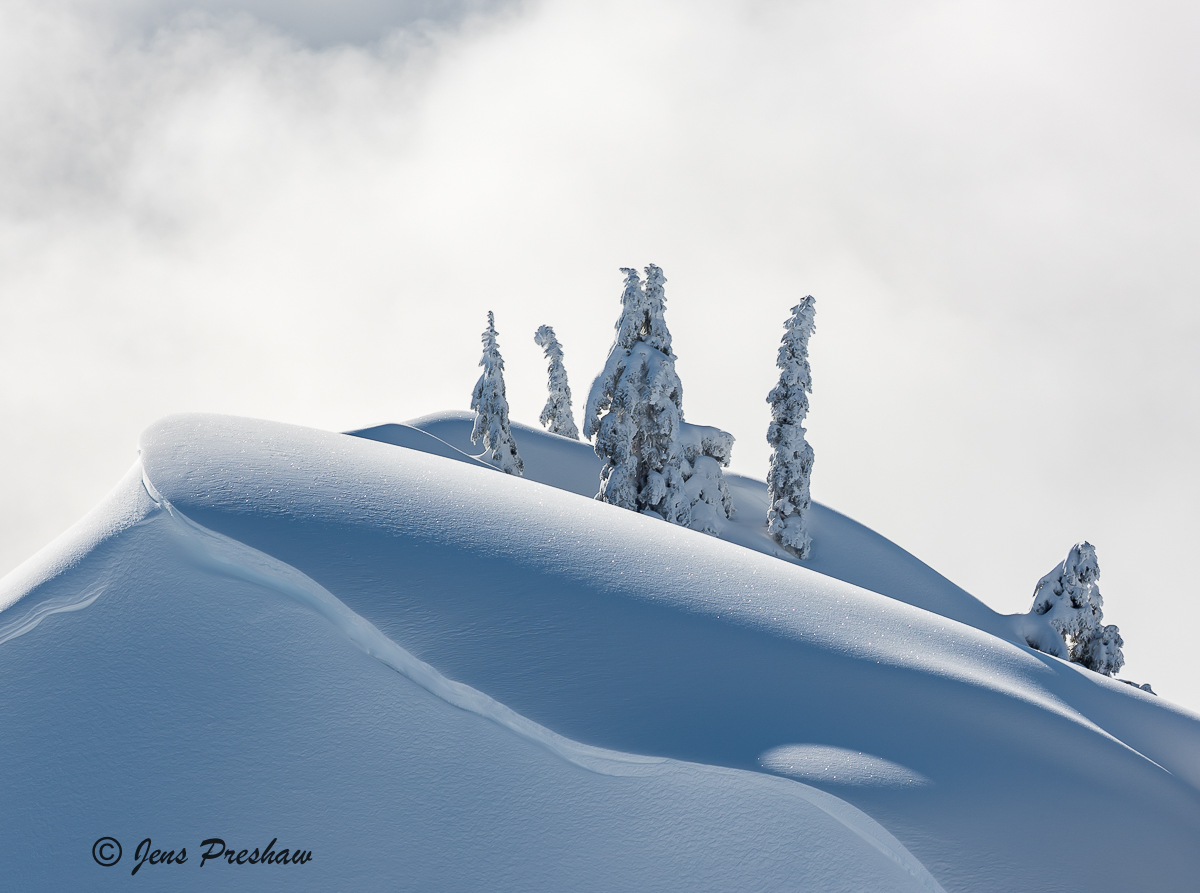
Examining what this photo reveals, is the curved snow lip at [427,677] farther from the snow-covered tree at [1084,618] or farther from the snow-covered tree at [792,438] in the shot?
the snow-covered tree at [792,438]

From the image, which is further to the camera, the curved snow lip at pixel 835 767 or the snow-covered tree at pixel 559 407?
the snow-covered tree at pixel 559 407

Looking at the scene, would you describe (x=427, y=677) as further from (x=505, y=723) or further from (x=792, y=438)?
(x=792, y=438)

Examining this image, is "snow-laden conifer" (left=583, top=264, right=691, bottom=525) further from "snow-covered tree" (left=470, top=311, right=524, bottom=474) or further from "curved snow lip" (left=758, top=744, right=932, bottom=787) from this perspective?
"curved snow lip" (left=758, top=744, right=932, bottom=787)

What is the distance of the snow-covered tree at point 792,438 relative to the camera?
1240 inches

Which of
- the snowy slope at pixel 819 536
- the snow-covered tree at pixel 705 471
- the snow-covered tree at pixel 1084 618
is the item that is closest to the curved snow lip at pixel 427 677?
the snow-covered tree at pixel 705 471

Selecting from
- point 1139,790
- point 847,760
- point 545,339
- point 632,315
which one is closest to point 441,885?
point 847,760

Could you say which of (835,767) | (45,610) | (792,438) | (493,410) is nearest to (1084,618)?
(792,438)

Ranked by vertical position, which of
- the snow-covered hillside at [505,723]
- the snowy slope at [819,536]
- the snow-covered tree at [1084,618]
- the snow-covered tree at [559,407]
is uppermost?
the snow-covered tree at [559,407]

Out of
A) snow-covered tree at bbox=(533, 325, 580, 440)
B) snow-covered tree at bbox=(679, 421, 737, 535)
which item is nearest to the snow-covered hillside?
snow-covered tree at bbox=(679, 421, 737, 535)

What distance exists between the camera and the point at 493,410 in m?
32.8

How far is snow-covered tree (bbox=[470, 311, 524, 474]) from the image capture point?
107ft

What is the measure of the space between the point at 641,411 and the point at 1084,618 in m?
16.3

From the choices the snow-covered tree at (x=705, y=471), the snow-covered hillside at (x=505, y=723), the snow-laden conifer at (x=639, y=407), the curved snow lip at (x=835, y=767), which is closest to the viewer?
the snow-covered hillside at (x=505, y=723)

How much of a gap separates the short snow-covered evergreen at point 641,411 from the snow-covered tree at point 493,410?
712 cm
